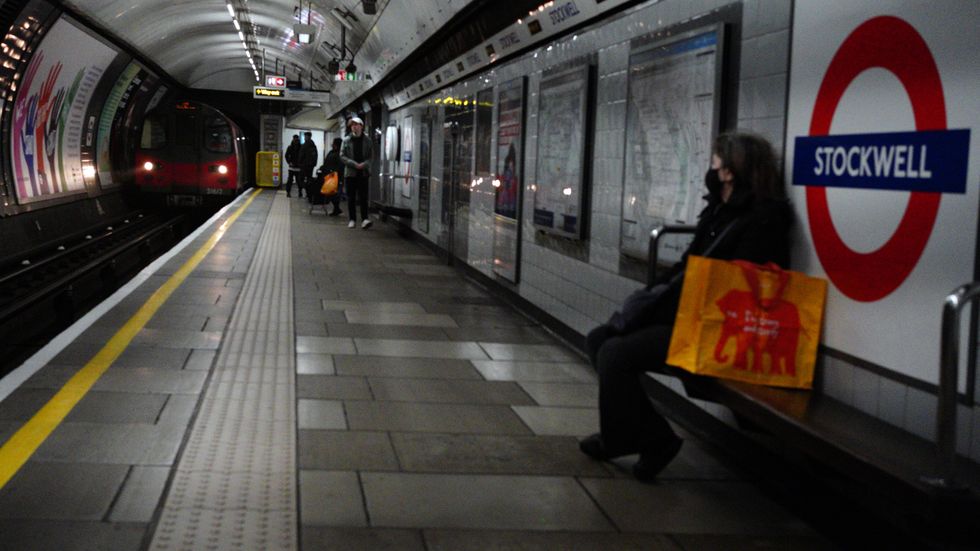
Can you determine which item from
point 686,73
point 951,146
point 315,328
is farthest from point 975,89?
point 315,328

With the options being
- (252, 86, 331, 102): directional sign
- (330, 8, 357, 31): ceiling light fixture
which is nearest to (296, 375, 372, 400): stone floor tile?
(330, 8, 357, 31): ceiling light fixture

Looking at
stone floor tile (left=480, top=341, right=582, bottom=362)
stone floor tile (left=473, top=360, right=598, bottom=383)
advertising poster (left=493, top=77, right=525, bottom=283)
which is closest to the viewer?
stone floor tile (left=473, top=360, right=598, bottom=383)

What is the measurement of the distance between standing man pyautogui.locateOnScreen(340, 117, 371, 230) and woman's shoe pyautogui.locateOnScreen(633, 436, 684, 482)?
14.1 metres

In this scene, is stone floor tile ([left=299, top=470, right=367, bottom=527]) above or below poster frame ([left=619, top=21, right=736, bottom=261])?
below

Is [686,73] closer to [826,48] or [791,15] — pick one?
[791,15]

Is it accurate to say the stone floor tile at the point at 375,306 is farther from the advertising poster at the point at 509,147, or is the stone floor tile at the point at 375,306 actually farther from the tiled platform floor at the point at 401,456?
the advertising poster at the point at 509,147

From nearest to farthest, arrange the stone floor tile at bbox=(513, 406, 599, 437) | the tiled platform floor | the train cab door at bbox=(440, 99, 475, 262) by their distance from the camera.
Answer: the tiled platform floor → the stone floor tile at bbox=(513, 406, 599, 437) → the train cab door at bbox=(440, 99, 475, 262)

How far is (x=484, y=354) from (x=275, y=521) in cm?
343

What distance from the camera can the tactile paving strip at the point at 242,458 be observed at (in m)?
3.34

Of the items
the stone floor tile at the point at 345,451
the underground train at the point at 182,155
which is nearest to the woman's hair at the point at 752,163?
the stone floor tile at the point at 345,451

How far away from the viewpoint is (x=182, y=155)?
26000 mm

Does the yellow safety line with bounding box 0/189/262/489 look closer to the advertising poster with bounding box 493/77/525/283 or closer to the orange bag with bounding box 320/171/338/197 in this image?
the advertising poster with bounding box 493/77/525/283

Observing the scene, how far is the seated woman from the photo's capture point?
385 centimetres

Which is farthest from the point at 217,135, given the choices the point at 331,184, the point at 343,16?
the point at 343,16
